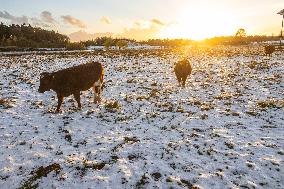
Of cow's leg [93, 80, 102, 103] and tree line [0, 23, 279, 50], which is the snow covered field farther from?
tree line [0, 23, 279, 50]

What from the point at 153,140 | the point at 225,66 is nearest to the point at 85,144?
the point at 153,140

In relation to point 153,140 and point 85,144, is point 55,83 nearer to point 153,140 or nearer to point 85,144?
point 85,144

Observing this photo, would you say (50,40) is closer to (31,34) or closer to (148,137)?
(31,34)

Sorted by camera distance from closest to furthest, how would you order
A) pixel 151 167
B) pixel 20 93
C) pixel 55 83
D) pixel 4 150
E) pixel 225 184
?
pixel 225 184
pixel 151 167
pixel 4 150
pixel 55 83
pixel 20 93

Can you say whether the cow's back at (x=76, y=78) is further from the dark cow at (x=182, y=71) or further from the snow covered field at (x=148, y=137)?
the dark cow at (x=182, y=71)

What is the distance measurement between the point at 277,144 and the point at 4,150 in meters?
7.84

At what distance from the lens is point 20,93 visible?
14859 mm

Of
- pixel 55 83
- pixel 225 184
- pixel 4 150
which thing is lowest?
pixel 225 184

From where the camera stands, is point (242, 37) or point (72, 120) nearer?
point (72, 120)

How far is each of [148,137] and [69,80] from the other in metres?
4.47

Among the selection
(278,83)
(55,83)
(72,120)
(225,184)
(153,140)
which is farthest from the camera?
(278,83)

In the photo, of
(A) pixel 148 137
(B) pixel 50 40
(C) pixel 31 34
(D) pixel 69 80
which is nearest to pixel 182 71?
(D) pixel 69 80

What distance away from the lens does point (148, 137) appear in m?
9.41

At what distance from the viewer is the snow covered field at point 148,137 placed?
7129 mm
